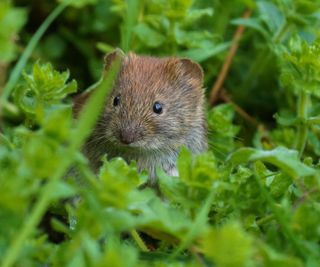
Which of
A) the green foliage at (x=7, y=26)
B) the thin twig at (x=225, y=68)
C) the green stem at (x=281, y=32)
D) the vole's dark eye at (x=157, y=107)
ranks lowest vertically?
the thin twig at (x=225, y=68)

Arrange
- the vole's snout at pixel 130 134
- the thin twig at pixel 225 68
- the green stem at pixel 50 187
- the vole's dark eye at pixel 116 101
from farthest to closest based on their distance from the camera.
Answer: the thin twig at pixel 225 68
the vole's dark eye at pixel 116 101
the vole's snout at pixel 130 134
the green stem at pixel 50 187

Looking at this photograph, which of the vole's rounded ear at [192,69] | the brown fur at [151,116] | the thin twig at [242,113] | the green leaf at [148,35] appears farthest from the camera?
the thin twig at [242,113]

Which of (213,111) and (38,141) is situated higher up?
(38,141)

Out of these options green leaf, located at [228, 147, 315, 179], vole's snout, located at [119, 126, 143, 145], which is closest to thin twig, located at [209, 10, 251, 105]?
vole's snout, located at [119, 126, 143, 145]

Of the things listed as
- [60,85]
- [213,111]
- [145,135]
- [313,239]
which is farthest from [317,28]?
[313,239]

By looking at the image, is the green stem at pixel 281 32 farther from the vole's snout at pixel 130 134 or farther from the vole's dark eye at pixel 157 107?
the vole's snout at pixel 130 134

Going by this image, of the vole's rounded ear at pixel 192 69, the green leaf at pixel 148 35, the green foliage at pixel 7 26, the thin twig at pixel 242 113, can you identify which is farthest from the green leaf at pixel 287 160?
the thin twig at pixel 242 113

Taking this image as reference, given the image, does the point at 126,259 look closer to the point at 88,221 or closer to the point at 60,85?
the point at 88,221
